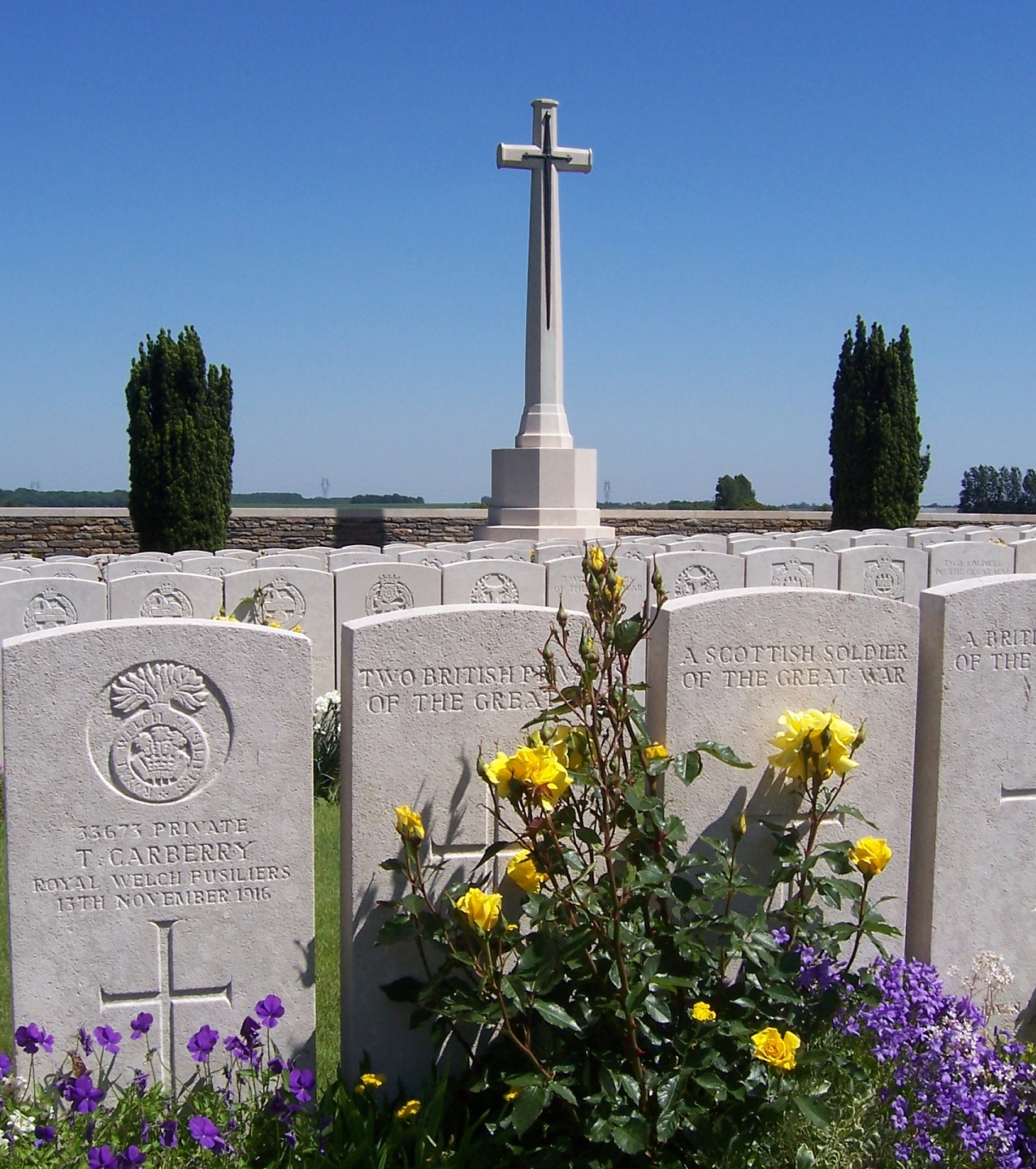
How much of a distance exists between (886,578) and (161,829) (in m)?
7.62

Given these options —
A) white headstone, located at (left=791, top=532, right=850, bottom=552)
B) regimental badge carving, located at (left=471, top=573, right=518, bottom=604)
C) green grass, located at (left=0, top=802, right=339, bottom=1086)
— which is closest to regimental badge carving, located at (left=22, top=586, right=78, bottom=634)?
green grass, located at (left=0, top=802, right=339, bottom=1086)

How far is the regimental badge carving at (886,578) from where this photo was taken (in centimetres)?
905

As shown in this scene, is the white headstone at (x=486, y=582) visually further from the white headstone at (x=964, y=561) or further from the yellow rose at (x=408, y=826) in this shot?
the yellow rose at (x=408, y=826)

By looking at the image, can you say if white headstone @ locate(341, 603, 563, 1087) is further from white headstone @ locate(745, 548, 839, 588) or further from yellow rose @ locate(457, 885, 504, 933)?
white headstone @ locate(745, 548, 839, 588)

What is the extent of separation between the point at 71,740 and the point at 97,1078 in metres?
0.89

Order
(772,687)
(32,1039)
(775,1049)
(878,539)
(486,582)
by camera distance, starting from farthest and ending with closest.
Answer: (878,539) < (486,582) < (772,687) < (32,1039) < (775,1049)

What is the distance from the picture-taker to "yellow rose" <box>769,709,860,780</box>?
281cm

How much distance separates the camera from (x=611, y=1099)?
2.28 m

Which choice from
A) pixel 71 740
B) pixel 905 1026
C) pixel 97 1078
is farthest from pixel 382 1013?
pixel 905 1026

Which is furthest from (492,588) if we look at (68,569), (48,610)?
(68,569)

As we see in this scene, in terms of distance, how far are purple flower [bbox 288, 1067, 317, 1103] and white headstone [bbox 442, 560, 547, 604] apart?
15.0 ft

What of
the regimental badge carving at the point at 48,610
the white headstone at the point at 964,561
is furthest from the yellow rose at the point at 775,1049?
the white headstone at the point at 964,561

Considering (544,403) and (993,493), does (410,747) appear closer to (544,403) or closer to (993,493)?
(544,403)

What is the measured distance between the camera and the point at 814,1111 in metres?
2.32
